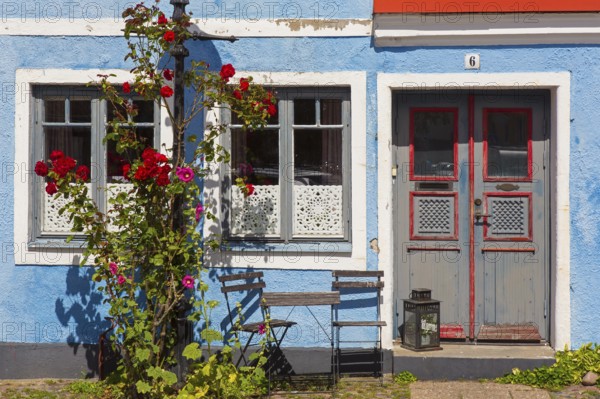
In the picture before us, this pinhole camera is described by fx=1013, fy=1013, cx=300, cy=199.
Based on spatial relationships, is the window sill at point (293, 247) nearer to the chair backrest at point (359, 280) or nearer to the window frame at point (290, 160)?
the window frame at point (290, 160)

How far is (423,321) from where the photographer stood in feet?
28.7

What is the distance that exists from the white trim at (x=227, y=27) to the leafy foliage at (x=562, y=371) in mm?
3157

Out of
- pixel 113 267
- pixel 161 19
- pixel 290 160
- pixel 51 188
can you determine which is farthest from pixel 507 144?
pixel 51 188

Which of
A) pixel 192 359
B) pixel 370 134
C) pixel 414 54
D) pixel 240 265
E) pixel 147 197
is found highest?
pixel 414 54

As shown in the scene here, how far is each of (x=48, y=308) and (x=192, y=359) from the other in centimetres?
156

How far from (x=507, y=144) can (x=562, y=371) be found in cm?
202

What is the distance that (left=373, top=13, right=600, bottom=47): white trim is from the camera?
8438mm

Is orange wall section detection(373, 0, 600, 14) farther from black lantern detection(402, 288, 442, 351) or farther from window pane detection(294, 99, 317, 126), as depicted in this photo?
black lantern detection(402, 288, 442, 351)

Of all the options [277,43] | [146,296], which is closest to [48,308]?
[146,296]

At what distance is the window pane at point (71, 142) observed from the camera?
8.99 metres

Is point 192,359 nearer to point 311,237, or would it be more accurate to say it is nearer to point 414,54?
point 311,237

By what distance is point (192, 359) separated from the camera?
8.18m

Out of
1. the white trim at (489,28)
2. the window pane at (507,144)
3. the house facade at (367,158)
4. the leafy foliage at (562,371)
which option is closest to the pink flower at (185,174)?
the house facade at (367,158)

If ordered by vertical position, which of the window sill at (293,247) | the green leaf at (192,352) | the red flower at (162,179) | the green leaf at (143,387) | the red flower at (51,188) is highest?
the red flower at (162,179)
